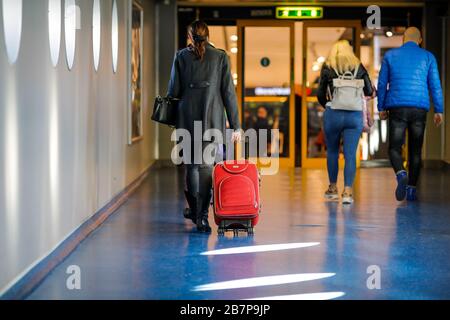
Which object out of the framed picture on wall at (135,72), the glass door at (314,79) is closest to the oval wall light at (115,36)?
the framed picture on wall at (135,72)

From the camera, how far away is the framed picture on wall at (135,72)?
1044cm

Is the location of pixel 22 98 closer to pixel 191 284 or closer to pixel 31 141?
pixel 31 141

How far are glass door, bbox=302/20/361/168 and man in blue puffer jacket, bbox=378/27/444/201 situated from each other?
543 cm

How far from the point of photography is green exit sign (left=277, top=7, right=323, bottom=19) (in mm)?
14375

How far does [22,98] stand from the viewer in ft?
16.6

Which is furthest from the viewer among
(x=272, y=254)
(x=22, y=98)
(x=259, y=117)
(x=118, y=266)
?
(x=259, y=117)

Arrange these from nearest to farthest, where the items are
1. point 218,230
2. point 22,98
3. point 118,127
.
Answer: point 22,98 → point 218,230 → point 118,127

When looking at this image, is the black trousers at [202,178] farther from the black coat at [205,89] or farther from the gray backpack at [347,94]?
the gray backpack at [347,94]

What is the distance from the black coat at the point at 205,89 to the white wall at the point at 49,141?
0.74 metres

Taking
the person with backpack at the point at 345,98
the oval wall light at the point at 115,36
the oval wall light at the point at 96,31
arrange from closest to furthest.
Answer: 1. the oval wall light at the point at 96,31
2. the person with backpack at the point at 345,98
3. the oval wall light at the point at 115,36

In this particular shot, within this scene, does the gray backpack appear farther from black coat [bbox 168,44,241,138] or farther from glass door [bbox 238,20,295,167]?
glass door [bbox 238,20,295,167]

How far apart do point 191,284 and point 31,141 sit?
1.17m

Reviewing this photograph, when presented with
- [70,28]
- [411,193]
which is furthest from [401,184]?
[70,28]
